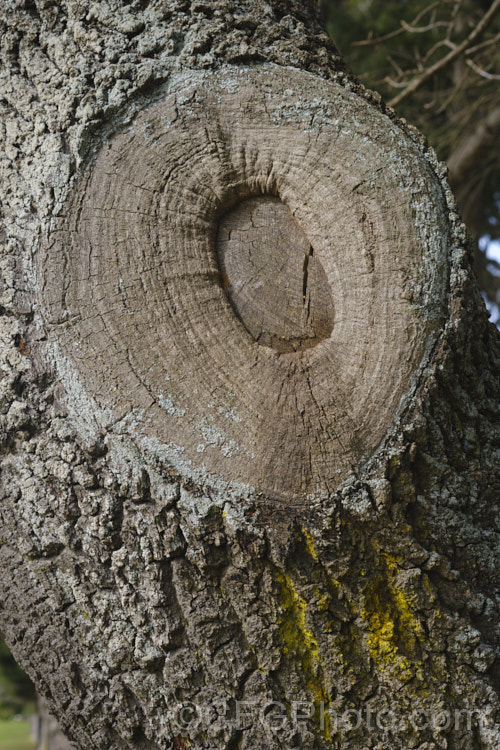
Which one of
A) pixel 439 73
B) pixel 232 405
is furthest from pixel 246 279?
pixel 439 73

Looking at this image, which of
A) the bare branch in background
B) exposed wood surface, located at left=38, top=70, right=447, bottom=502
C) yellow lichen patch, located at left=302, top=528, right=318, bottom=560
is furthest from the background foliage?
yellow lichen patch, located at left=302, top=528, right=318, bottom=560

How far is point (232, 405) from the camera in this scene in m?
1.22

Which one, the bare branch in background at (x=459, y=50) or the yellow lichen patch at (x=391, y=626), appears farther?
the bare branch in background at (x=459, y=50)

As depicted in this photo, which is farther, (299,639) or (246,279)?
(246,279)

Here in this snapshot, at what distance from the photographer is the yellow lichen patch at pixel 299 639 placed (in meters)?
1.19

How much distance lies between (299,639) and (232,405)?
49cm

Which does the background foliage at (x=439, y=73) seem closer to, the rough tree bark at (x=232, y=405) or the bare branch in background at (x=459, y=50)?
the bare branch in background at (x=459, y=50)

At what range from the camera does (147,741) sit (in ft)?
4.12

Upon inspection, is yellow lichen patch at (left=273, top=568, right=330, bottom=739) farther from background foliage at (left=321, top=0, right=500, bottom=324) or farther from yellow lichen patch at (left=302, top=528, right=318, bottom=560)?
background foliage at (left=321, top=0, right=500, bottom=324)

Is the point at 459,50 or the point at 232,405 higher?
the point at 459,50

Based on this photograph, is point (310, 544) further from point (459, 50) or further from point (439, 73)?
point (439, 73)

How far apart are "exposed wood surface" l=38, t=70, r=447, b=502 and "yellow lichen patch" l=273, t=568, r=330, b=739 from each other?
191 mm

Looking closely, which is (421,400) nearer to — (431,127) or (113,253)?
(113,253)

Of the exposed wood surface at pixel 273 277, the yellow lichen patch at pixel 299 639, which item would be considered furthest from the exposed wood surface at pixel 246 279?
the yellow lichen patch at pixel 299 639
